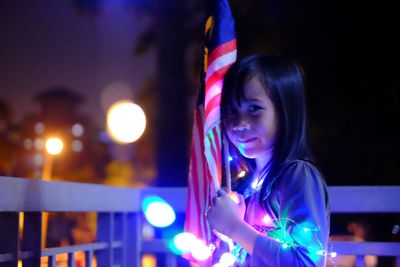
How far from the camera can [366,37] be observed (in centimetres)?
755

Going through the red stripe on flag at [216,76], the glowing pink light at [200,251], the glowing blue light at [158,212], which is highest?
the red stripe on flag at [216,76]

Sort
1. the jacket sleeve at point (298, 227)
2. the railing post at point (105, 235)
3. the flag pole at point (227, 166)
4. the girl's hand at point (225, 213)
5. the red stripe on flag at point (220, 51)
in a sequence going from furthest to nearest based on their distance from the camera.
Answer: the railing post at point (105, 235), the red stripe on flag at point (220, 51), the flag pole at point (227, 166), the girl's hand at point (225, 213), the jacket sleeve at point (298, 227)

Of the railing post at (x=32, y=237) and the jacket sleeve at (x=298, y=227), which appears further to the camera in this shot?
the railing post at (x=32, y=237)

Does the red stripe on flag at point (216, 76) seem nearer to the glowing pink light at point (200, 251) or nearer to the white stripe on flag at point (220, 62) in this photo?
the white stripe on flag at point (220, 62)

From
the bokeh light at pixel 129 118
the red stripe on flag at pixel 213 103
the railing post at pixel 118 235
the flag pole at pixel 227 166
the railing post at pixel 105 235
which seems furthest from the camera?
the bokeh light at pixel 129 118

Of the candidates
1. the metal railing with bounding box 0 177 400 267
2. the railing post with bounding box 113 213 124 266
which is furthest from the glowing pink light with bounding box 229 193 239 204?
the railing post with bounding box 113 213 124 266

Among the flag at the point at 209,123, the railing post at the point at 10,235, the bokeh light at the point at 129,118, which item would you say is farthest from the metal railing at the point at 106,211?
the bokeh light at the point at 129,118

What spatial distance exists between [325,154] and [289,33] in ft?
6.30

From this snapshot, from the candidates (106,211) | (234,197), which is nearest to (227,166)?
(234,197)

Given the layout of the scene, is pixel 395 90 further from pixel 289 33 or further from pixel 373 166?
pixel 289 33

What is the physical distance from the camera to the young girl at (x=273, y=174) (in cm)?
171

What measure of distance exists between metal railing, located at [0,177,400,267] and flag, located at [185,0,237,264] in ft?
1.54

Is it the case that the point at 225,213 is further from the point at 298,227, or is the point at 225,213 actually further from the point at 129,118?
the point at 129,118

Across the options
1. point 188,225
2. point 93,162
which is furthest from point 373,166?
point 93,162
